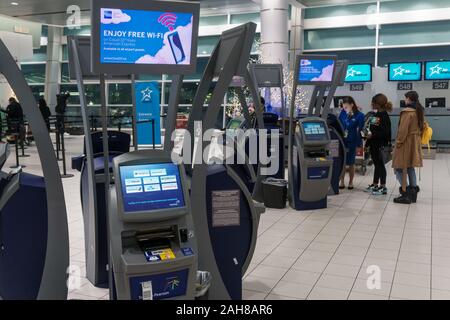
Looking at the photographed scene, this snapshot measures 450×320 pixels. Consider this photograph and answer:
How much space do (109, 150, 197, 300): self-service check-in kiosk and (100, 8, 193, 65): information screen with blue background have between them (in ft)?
1.59

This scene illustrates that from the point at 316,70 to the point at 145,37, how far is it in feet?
14.4

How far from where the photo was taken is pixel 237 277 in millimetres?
3154

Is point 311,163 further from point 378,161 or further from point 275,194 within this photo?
point 378,161

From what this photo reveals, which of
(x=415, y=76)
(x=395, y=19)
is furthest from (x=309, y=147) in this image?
(x=395, y=19)

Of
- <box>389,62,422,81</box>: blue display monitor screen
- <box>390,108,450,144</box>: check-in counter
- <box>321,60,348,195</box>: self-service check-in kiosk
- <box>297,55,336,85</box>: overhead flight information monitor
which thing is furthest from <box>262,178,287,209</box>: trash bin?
<box>389,62,422,81</box>: blue display monitor screen

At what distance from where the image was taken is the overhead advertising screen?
6227mm

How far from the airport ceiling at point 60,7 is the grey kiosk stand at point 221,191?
11.5 m

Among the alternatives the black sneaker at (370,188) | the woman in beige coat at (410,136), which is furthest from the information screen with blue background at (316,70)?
the black sneaker at (370,188)

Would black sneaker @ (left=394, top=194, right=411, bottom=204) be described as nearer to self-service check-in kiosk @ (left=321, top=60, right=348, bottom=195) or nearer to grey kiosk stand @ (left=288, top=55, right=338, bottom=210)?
self-service check-in kiosk @ (left=321, top=60, right=348, bottom=195)

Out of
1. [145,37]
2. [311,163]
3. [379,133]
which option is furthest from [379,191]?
[145,37]

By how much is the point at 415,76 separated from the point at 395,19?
2.49 meters

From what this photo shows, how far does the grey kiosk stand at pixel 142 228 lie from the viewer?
2172 mm

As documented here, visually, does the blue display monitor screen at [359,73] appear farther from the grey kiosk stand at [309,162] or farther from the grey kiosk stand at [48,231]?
the grey kiosk stand at [48,231]
